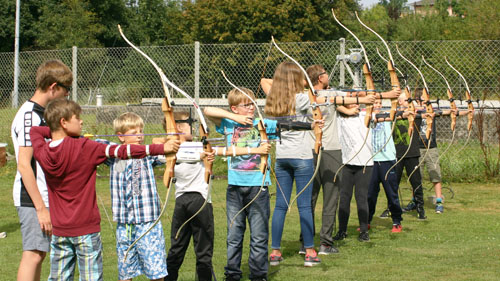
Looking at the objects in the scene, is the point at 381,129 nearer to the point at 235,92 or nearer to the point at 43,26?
the point at 235,92

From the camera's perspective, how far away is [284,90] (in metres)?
5.73

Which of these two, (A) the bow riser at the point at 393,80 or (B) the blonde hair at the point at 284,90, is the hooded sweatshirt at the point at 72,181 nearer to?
(B) the blonde hair at the point at 284,90

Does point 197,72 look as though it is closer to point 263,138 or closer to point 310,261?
point 310,261

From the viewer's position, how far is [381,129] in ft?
26.2

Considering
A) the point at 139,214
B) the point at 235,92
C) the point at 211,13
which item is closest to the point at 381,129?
the point at 235,92

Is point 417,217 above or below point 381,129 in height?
below

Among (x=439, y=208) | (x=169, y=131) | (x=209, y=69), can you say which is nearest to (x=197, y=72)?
(x=209, y=69)

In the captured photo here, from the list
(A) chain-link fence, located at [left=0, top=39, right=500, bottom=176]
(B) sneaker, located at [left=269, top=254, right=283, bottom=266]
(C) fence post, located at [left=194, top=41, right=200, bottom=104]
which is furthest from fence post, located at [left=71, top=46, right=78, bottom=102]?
(B) sneaker, located at [left=269, top=254, right=283, bottom=266]

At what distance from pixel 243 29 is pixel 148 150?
3342 centimetres

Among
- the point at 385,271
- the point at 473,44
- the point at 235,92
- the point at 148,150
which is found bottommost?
Result: the point at 385,271

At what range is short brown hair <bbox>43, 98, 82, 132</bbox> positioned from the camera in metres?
4.07

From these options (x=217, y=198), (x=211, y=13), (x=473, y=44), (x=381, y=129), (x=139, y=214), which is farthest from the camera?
(x=211, y=13)

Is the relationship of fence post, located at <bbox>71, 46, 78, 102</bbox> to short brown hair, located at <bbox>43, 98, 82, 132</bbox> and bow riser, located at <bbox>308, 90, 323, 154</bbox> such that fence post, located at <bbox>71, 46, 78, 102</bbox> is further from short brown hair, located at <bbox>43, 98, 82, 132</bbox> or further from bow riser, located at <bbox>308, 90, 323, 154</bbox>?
short brown hair, located at <bbox>43, 98, 82, 132</bbox>

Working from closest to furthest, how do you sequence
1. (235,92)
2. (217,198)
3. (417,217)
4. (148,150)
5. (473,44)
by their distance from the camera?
1. (148,150)
2. (235,92)
3. (417,217)
4. (217,198)
5. (473,44)
